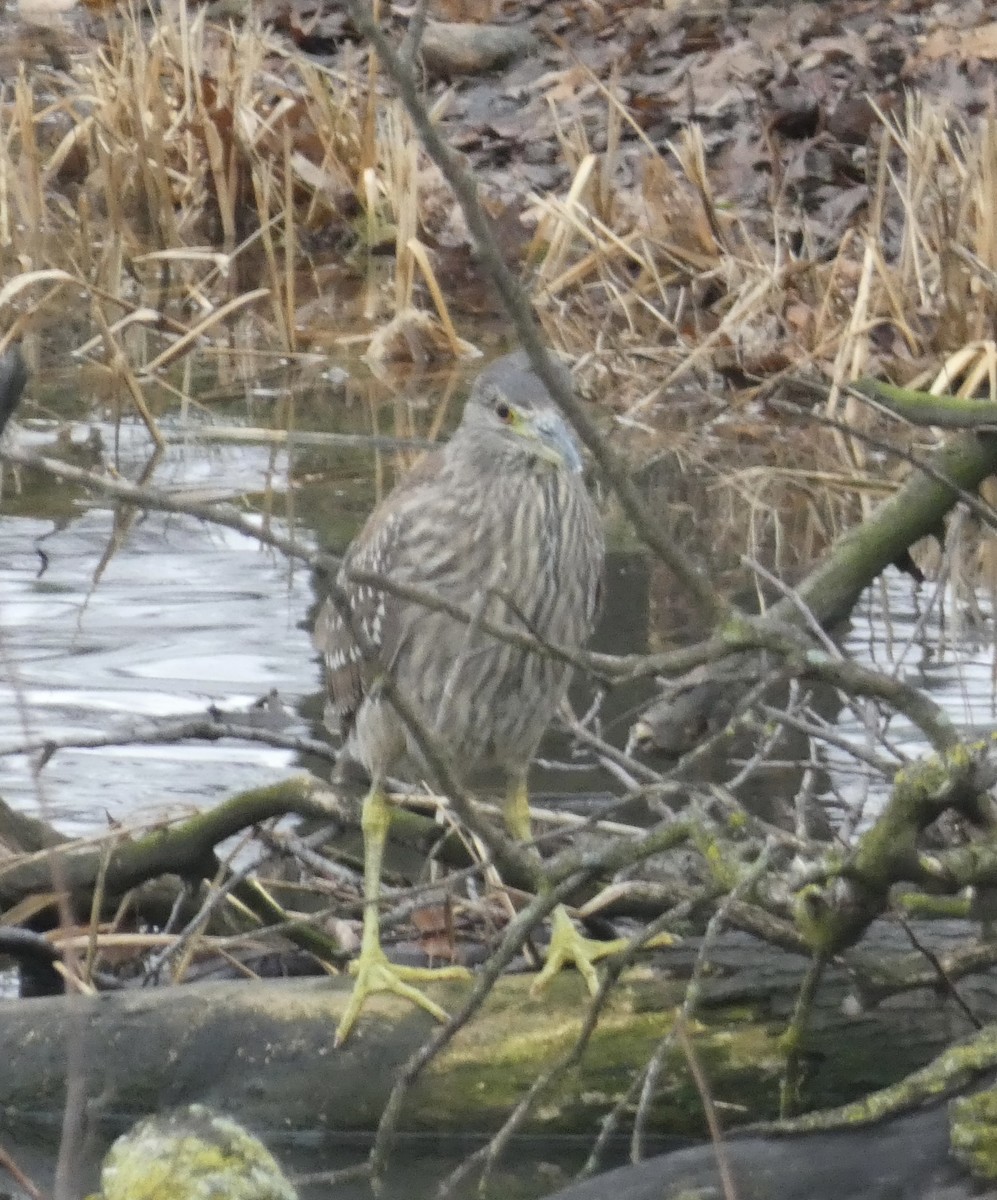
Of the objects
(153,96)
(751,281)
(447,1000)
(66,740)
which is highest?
(153,96)

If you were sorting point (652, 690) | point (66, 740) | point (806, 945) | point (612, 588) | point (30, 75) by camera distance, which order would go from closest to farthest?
point (806, 945) → point (66, 740) → point (652, 690) → point (612, 588) → point (30, 75)

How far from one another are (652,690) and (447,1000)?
2.22 meters

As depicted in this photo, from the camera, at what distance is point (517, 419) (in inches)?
191

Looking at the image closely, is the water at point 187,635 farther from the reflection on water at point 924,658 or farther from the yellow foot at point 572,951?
the yellow foot at point 572,951

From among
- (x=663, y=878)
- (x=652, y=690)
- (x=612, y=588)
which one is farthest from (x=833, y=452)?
(x=663, y=878)

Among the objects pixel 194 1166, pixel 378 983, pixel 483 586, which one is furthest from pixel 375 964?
pixel 194 1166

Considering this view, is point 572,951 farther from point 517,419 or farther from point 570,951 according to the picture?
point 517,419

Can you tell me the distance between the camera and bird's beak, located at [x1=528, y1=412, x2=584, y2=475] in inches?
186

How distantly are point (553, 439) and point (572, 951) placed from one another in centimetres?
115

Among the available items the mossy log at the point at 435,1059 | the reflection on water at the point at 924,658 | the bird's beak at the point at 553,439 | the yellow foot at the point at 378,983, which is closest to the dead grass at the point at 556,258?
the reflection on water at the point at 924,658

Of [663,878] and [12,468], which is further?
[12,468]

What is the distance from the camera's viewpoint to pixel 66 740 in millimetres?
4258

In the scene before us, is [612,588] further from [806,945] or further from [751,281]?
[806,945]

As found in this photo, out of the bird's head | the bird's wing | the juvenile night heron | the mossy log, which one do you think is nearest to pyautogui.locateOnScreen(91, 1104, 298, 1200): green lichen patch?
the mossy log
